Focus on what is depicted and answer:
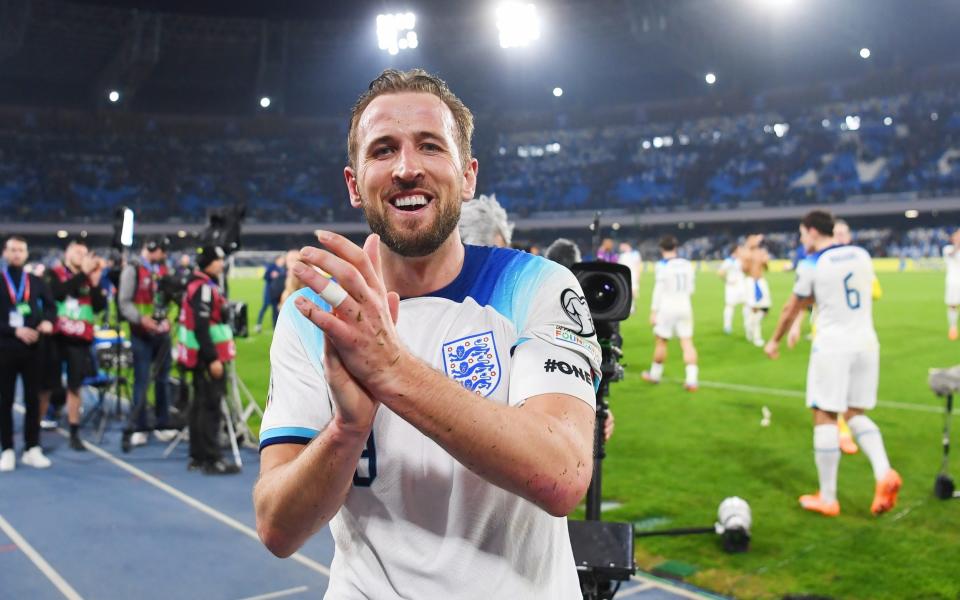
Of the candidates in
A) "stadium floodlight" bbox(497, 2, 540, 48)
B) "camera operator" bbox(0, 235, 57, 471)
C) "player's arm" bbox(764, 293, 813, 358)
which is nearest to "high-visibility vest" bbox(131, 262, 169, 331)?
"camera operator" bbox(0, 235, 57, 471)

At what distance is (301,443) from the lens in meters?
1.60

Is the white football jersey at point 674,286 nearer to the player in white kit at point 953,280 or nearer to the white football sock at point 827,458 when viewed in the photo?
the white football sock at point 827,458

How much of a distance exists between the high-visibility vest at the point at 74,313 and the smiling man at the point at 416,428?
823cm

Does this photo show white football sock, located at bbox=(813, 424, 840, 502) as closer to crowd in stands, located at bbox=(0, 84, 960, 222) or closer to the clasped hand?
the clasped hand

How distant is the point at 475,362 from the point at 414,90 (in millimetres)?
601

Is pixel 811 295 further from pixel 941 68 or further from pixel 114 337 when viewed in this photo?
pixel 941 68

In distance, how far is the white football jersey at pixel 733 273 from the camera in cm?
1684

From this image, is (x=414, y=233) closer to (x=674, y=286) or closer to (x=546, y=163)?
(x=674, y=286)

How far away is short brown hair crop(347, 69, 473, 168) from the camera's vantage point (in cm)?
172

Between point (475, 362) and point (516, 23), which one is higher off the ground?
point (516, 23)

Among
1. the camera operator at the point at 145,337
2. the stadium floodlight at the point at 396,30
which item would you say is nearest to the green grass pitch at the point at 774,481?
the camera operator at the point at 145,337

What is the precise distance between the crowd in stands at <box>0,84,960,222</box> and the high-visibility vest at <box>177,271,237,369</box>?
44453 mm

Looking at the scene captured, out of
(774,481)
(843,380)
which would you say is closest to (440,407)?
(843,380)

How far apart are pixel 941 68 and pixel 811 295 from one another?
181 feet
